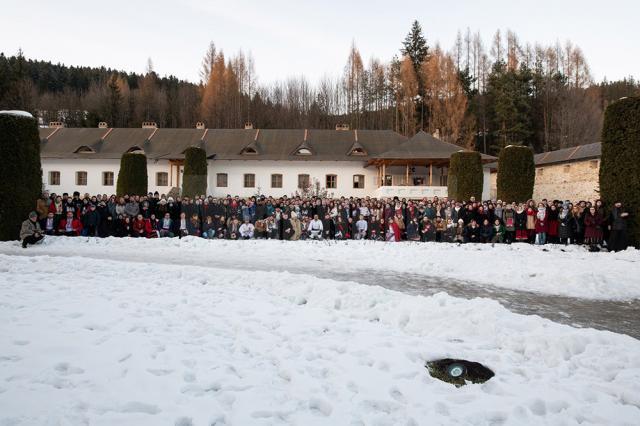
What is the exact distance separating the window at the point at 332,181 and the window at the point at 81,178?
70.3ft

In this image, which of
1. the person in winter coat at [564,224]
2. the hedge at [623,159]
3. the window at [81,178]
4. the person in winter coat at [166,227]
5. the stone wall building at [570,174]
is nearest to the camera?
the hedge at [623,159]

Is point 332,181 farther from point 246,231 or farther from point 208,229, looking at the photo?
point 246,231

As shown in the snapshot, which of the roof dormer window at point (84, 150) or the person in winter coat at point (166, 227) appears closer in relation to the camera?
the person in winter coat at point (166, 227)

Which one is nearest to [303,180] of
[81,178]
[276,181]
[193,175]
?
[276,181]

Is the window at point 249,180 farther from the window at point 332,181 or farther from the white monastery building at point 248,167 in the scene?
the window at point 332,181

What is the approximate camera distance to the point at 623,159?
1518cm

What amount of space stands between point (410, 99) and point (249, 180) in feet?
88.0

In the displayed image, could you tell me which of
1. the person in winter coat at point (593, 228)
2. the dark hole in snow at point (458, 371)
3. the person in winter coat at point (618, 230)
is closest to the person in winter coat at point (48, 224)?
the dark hole in snow at point (458, 371)

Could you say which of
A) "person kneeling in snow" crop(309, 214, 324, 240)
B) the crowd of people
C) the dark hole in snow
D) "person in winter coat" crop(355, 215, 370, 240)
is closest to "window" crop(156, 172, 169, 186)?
the crowd of people

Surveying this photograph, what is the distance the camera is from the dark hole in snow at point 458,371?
4395 mm

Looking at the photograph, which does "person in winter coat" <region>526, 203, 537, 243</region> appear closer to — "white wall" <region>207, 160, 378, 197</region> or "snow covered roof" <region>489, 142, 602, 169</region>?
"snow covered roof" <region>489, 142, 602, 169</region>

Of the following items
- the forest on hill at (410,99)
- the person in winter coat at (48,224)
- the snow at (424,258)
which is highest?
the forest on hill at (410,99)

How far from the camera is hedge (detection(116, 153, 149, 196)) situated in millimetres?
30953

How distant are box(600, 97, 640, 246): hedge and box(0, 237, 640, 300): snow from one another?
1.88m
